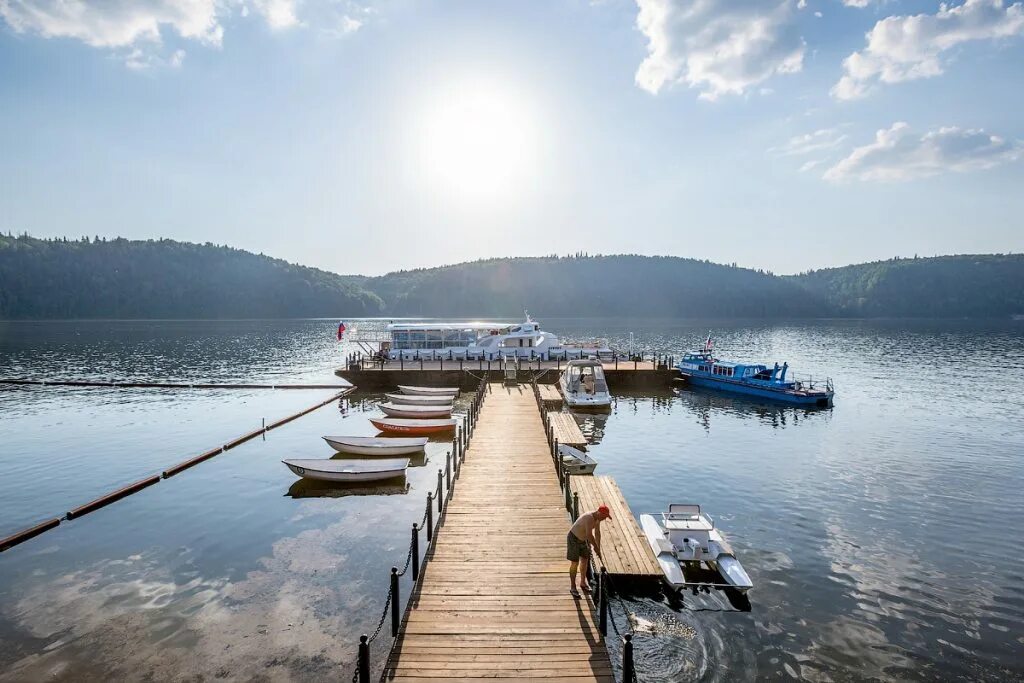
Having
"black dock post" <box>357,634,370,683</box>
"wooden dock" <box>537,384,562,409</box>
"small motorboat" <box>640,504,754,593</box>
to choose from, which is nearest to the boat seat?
"small motorboat" <box>640,504,754,593</box>

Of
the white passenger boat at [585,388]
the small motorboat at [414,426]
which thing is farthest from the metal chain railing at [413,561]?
the white passenger boat at [585,388]

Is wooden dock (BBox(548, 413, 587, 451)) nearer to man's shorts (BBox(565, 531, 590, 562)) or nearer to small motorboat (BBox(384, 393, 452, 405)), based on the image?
small motorboat (BBox(384, 393, 452, 405))

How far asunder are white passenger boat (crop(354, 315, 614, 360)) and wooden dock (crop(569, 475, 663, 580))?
40383mm

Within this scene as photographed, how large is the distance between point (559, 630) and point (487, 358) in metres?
52.7

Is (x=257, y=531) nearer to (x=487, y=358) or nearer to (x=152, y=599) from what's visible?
(x=152, y=599)

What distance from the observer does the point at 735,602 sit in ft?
55.0

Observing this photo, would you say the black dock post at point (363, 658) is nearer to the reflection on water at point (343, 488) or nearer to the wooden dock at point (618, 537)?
the wooden dock at point (618, 537)

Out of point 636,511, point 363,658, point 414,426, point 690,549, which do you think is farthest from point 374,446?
point 363,658

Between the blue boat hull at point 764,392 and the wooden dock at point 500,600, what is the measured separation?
38658 mm

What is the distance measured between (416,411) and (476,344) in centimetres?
2463

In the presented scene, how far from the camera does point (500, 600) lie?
13.2m

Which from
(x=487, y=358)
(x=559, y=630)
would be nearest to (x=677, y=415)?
(x=487, y=358)

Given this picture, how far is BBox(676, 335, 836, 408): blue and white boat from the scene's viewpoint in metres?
52.1

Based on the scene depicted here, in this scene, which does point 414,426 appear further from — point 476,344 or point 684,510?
point 476,344
